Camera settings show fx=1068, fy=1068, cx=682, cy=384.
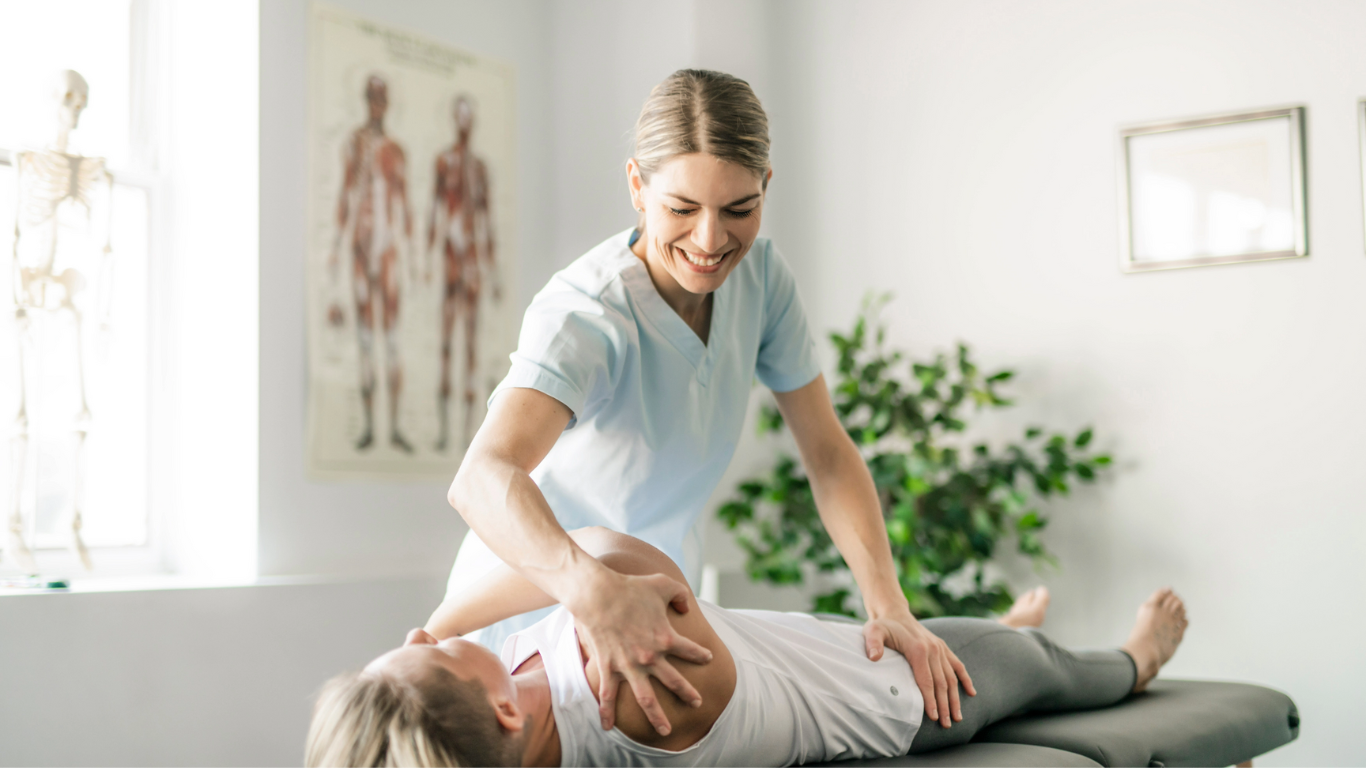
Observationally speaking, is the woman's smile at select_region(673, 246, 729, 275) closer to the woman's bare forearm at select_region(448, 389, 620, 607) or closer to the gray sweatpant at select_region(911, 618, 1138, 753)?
the woman's bare forearm at select_region(448, 389, 620, 607)

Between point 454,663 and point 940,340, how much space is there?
2.60 meters

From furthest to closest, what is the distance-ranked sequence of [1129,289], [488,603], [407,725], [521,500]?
[1129,289] → [488,603] → [521,500] → [407,725]

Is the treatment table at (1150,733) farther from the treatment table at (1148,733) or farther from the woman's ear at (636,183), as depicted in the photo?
the woman's ear at (636,183)

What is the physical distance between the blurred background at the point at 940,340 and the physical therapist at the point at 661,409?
1.39 m

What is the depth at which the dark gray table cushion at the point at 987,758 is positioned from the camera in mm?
1351

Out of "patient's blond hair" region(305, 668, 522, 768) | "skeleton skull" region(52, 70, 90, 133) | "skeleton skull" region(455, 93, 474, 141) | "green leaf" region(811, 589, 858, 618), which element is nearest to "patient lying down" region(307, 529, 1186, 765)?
"patient's blond hair" region(305, 668, 522, 768)

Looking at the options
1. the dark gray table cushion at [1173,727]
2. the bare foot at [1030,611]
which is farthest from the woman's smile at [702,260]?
the bare foot at [1030,611]

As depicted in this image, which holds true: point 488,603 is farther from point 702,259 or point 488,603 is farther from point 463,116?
point 463,116

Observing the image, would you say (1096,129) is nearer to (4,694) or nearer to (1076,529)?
(1076,529)

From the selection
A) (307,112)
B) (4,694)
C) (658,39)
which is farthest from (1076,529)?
(4,694)

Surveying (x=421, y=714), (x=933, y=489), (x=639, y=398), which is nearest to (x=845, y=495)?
(x=639, y=398)

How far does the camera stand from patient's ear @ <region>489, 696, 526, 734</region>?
1.13 metres

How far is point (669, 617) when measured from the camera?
3.95ft

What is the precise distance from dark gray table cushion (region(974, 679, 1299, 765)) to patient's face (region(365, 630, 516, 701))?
767mm
